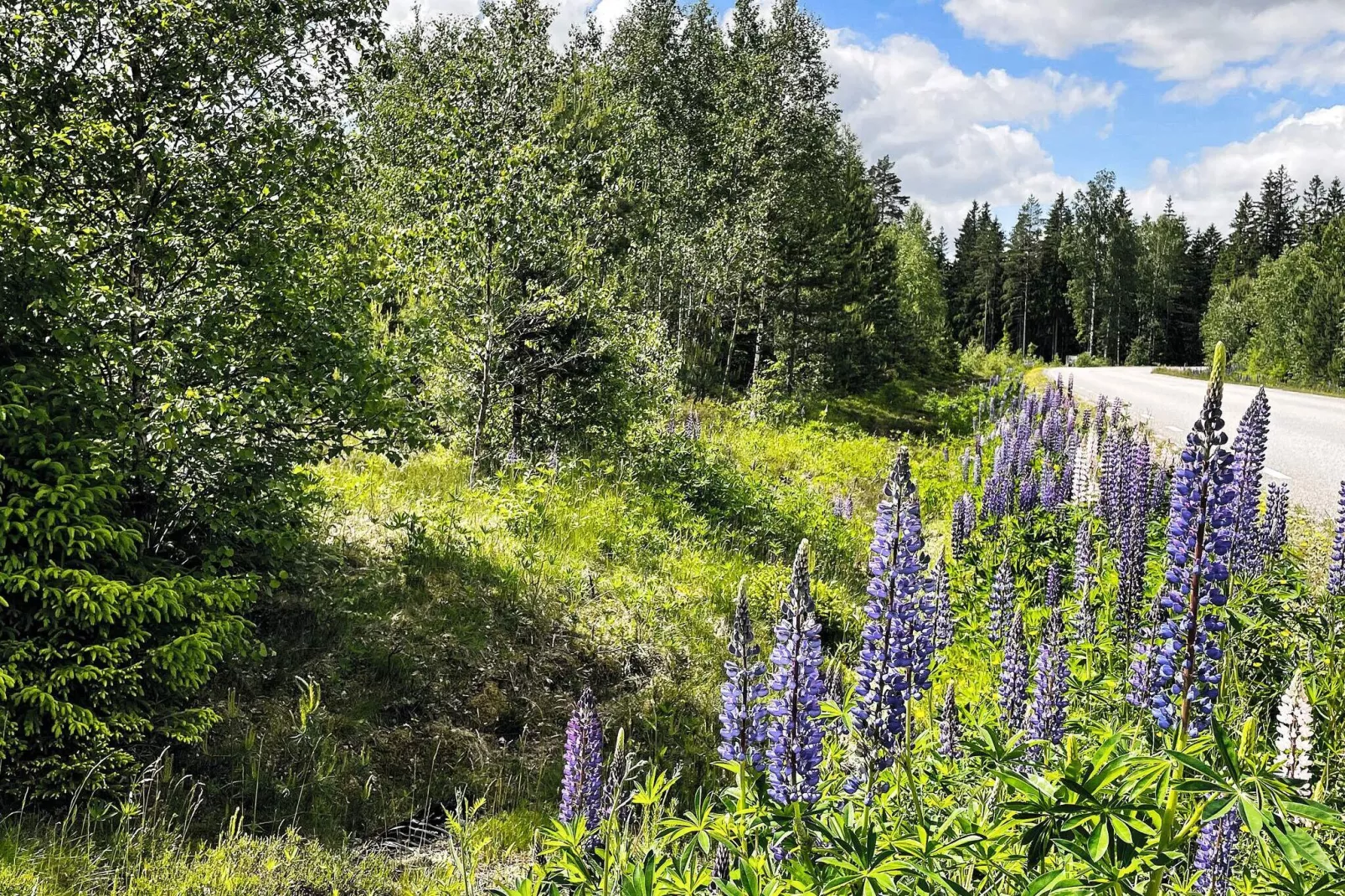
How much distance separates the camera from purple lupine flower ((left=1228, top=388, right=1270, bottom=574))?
2.79 m

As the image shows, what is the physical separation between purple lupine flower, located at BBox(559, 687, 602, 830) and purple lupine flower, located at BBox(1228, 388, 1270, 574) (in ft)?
7.58

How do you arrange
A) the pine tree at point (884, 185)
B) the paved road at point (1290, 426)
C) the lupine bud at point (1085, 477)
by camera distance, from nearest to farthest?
the lupine bud at point (1085, 477) < the paved road at point (1290, 426) < the pine tree at point (884, 185)

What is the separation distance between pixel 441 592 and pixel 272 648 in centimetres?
145

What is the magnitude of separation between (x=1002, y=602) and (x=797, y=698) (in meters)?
3.01

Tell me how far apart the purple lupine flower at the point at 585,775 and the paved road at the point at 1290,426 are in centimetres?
689

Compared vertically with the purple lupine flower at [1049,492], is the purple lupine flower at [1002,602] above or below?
below

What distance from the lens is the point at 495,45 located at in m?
9.41

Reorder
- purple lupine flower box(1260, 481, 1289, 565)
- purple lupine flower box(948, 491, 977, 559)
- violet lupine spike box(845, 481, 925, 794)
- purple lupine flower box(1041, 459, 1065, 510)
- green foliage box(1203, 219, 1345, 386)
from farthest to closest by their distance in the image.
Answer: green foliage box(1203, 219, 1345, 386) → purple lupine flower box(1041, 459, 1065, 510) → purple lupine flower box(948, 491, 977, 559) → purple lupine flower box(1260, 481, 1289, 565) → violet lupine spike box(845, 481, 925, 794)

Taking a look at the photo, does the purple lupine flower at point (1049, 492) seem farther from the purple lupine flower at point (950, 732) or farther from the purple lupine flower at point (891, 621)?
the purple lupine flower at point (891, 621)

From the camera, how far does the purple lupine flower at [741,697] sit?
2.50 meters

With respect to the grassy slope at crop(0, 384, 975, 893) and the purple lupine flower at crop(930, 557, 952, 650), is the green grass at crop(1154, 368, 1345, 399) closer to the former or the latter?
the grassy slope at crop(0, 384, 975, 893)

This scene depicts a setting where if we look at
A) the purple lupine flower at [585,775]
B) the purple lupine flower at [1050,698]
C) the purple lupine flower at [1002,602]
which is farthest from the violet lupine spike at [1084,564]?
the purple lupine flower at [585,775]

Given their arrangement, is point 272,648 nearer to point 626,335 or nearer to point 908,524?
point 908,524

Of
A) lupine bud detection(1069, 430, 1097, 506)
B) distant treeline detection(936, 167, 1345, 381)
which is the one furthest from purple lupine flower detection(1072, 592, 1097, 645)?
distant treeline detection(936, 167, 1345, 381)
